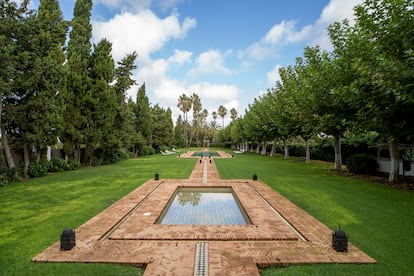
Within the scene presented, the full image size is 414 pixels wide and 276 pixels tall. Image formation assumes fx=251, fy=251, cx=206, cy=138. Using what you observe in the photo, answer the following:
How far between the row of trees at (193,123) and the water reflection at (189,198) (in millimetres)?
51670

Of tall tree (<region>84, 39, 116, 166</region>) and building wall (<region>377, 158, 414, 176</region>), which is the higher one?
tall tree (<region>84, 39, 116, 166</region>)

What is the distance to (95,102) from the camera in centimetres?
1797

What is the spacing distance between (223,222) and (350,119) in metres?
8.55

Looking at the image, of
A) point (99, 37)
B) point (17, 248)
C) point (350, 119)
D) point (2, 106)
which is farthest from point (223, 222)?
point (99, 37)

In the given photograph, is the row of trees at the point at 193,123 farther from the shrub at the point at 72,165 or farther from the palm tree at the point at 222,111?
the shrub at the point at 72,165

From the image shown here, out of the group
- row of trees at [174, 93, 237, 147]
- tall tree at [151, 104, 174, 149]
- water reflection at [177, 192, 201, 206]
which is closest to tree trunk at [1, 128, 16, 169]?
water reflection at [177, 192, 201, 206]

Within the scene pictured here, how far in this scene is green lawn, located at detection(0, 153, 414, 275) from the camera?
3.93 metres

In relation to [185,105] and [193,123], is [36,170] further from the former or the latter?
[193,123]

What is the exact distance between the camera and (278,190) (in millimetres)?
10164

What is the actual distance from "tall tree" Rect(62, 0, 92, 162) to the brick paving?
12.1m

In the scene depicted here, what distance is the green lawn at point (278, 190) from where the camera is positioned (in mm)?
3928

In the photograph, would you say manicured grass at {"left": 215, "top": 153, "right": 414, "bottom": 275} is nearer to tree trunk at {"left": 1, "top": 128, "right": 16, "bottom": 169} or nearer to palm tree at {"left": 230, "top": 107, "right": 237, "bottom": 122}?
tree trunk at {"left": 1, "top": 128, "right": 16, "bottom": 169}

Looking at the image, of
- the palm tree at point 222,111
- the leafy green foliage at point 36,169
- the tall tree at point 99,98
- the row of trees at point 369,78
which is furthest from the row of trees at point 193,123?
the row of trees at point 369,78

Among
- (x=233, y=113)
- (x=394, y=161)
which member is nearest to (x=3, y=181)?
(x=394, y=161)
